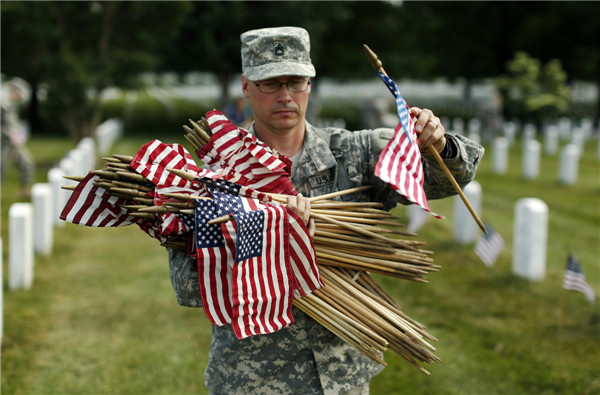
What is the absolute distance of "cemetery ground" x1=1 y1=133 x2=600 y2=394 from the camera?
588 centimetres

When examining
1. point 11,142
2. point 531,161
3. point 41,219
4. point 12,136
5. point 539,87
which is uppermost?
point 539,87

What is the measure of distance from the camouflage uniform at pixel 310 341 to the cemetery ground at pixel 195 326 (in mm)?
2739

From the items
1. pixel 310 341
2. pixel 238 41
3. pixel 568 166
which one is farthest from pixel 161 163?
pixel 238 41

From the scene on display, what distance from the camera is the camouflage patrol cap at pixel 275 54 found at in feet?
9.74

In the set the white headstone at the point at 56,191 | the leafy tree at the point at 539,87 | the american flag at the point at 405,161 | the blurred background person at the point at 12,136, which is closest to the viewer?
the american flag at the point at 405,161

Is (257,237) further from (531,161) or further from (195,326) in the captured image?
(531,161)

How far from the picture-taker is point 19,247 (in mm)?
7969

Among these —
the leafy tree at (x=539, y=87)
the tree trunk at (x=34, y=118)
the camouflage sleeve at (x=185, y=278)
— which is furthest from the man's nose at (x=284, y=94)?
the tree trunk at (x=34, y=118)

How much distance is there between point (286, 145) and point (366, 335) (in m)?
0.86

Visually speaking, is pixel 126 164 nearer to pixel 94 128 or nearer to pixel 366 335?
pixel 366 335

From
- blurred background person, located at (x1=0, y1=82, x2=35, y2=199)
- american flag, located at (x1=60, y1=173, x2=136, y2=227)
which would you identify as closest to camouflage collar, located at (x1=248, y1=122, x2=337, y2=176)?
american flag, located at (x1=60, y1=173, x2=136, y2=227)

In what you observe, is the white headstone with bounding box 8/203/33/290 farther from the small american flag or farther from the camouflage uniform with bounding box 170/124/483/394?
the small american flag

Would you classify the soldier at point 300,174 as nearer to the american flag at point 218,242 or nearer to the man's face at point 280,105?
the man's face at point 280,105

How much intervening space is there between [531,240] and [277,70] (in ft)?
19.7
